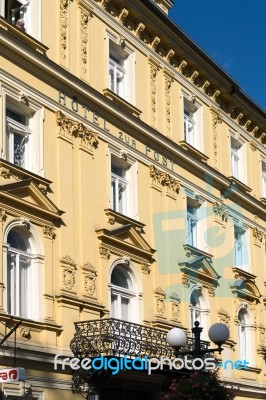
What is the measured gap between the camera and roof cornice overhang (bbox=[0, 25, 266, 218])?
22.5 meters

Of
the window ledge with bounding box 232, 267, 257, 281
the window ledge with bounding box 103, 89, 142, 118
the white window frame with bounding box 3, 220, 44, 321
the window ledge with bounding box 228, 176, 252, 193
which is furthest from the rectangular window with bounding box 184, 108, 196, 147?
the white window frame with bounding box 3, 220, 44, 321

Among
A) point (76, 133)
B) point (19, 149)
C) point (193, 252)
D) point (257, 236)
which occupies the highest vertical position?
point (76, 133)

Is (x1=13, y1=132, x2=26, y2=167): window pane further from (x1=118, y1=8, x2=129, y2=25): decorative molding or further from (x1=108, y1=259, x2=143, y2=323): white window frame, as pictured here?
(x1=118, y1=8, x2=129, y2=25): decorative molding

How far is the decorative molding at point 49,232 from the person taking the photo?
22.5 meters

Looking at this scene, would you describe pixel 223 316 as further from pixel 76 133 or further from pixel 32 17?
pixel 32 17

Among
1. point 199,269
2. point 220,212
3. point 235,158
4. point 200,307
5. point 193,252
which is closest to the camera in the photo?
point 193,252

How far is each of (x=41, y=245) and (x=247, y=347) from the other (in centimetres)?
1368

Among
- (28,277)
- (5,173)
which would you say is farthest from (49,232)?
(5,173)

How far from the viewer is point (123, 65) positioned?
28.3 meters

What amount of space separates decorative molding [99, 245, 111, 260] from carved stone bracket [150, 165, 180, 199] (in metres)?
4.02

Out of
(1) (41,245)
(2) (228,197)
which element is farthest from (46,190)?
(2) (228,197)

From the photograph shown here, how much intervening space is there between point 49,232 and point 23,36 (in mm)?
4986

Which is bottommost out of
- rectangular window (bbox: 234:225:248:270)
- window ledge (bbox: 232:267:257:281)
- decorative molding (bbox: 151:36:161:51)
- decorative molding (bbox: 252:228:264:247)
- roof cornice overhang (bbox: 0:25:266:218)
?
window ledge (bbox: 232:267:257:281)

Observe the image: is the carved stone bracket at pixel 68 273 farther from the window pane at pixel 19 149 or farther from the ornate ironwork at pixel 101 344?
the window pane at pixel 19 149
